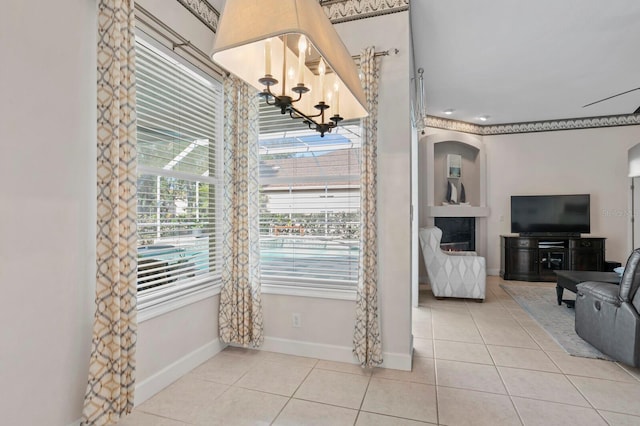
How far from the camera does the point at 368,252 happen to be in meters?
2.62

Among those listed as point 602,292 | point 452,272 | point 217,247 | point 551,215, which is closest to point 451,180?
point 551,215

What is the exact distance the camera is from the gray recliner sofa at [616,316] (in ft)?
8.37

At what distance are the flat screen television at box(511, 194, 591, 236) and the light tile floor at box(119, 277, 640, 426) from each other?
12.2ft

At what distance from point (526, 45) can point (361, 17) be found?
6.80ft

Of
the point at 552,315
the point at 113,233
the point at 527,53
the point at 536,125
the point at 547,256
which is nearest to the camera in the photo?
the point at 113,233

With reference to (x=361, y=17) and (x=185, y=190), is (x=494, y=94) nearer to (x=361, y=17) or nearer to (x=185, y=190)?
(x=361, y=17)

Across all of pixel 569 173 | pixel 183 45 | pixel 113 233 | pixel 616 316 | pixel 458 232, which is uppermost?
pixel 183 45

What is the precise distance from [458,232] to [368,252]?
462 cm

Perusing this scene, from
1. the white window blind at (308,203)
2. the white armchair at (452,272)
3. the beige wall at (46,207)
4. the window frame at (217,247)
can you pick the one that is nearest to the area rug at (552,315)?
the white armchair at (452,272)

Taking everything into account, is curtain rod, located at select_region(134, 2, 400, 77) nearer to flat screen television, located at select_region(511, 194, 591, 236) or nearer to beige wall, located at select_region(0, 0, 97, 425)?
beige wall, located at select_region(0, 0, 97, 425)

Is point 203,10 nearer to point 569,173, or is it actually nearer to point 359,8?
point 359,8

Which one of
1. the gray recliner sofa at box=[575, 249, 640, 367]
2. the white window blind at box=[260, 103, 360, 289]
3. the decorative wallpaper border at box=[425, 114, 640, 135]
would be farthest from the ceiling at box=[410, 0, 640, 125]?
the gray recliner sofa at box=[575, 249, 640, 367]

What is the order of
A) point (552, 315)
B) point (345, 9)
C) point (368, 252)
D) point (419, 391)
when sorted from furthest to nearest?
point (552, 315), point (345, 9), point (368, 252), point (419, 391)

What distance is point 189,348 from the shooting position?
265cm
